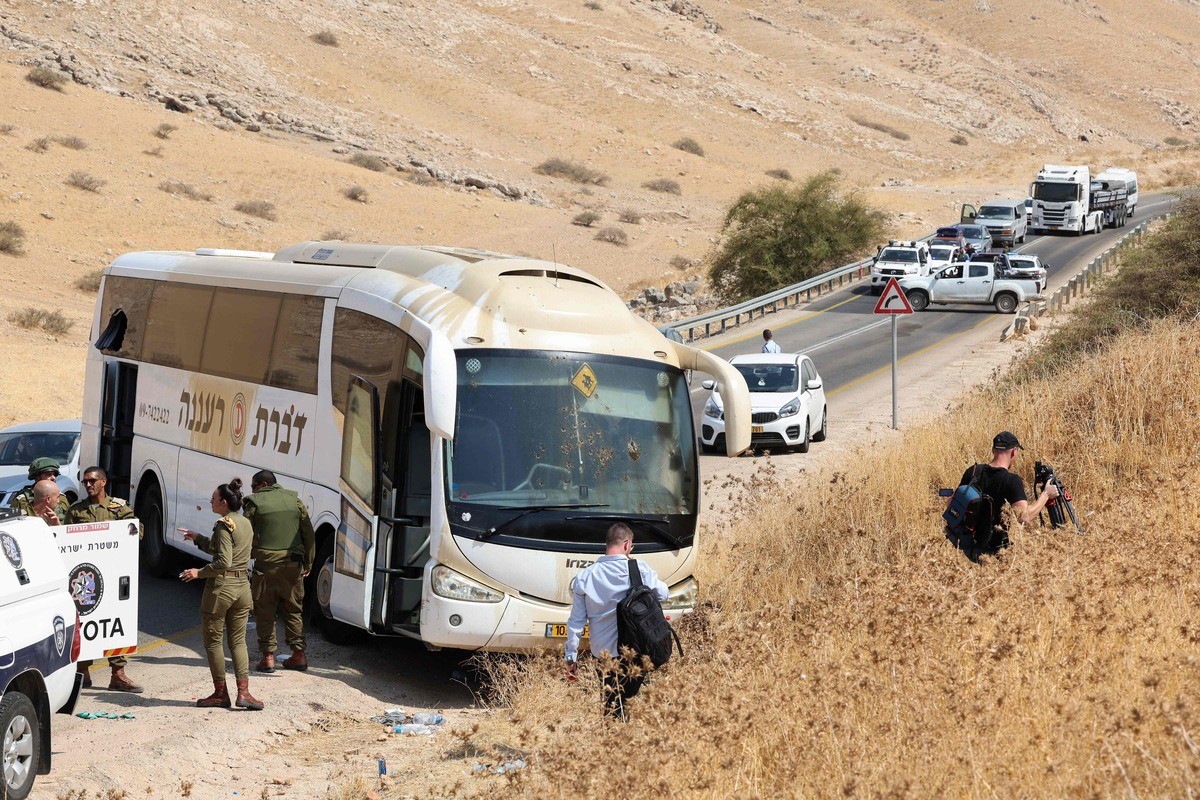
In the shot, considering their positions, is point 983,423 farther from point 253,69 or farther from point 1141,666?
point 253,69

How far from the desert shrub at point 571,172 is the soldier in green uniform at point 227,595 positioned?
67440mm

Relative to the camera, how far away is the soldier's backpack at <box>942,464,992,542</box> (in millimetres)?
9727

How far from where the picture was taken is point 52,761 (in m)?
9.04

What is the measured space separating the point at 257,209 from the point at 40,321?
67.0 feet

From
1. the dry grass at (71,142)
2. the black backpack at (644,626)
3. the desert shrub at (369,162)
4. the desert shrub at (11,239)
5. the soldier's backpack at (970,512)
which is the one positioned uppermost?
the desert shrub at (369,162)

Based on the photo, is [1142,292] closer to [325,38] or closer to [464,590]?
[464,590]

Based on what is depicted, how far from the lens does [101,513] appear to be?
36.5ft

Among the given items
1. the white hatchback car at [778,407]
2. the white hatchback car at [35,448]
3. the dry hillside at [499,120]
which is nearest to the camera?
the white hatchback car at [35,448]

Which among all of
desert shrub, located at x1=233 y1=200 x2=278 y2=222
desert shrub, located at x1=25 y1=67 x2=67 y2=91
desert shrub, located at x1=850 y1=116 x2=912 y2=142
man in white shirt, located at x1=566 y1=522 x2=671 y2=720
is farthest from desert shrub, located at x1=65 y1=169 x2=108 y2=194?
desert shrub, located at x1=850 y1=116 x2=912 y2=142

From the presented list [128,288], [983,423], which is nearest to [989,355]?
[983,423]

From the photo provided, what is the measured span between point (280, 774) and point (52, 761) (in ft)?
5.17

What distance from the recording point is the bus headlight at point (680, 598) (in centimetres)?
1115

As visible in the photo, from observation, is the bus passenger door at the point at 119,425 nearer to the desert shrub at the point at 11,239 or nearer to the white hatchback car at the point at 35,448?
the white hatchback car at the point at 35,448

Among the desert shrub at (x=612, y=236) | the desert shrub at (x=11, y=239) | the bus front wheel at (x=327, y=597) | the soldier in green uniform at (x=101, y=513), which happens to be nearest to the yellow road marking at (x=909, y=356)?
the bus front wheel at (x=327, y=597)
